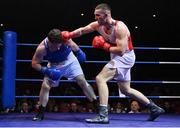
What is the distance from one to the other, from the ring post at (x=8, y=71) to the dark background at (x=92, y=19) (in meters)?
4.89

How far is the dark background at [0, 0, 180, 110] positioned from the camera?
8766mm

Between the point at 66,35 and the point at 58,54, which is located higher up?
the point at 66,35

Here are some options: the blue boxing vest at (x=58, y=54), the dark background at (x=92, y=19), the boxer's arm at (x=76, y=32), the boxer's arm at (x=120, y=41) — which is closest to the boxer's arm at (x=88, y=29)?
the boxer's arm at (x=76, y=32)

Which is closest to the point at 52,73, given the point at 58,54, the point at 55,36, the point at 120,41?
the point at 58,54

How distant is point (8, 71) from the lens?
3637 mm

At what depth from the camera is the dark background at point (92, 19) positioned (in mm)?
8766

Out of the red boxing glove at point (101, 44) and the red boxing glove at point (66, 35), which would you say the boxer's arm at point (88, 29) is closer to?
the red boxing glove at point (66, 35)

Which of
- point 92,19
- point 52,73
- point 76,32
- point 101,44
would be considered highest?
point 92,19

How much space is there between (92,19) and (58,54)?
6.15 metres

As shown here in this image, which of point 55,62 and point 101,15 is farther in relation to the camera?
point 55,62

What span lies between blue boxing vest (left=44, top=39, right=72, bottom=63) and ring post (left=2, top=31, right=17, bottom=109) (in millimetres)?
361

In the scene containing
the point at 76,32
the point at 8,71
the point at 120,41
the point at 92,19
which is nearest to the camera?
the point at 120,41

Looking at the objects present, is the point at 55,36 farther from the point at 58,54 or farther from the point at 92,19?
the point at 92,19

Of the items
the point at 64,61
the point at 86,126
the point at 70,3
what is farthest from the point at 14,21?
the point at 86,126
